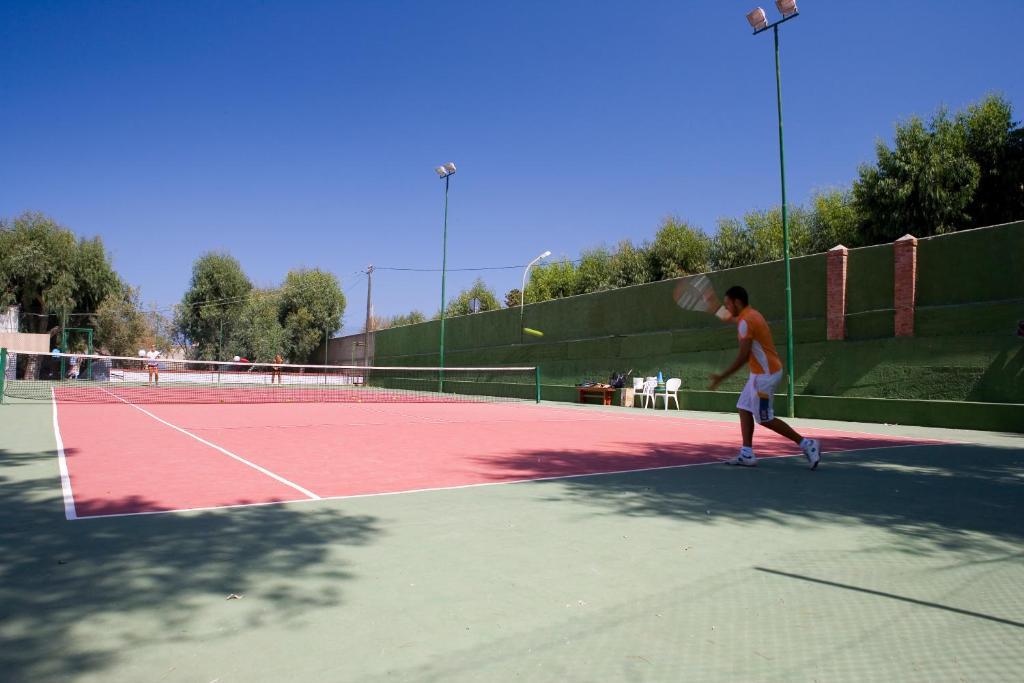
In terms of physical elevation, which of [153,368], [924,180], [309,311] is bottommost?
[153,368]

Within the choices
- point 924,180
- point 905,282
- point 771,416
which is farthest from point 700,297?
point 924,180

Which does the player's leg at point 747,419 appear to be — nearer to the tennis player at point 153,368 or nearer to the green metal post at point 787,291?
the green metal post at point 787,291

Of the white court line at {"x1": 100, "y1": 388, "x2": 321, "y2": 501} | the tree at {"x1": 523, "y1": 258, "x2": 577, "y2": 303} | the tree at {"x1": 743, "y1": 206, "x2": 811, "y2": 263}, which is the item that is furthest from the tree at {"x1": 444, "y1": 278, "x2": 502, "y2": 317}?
the white court line at {"x1": 100, "y1": 388, "x2": 321, "y2": 501}

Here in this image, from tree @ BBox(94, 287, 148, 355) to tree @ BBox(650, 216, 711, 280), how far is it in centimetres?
3122

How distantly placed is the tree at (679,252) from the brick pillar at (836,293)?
19.6 metres

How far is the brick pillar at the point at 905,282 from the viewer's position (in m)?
15.1

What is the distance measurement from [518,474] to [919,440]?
7.61m

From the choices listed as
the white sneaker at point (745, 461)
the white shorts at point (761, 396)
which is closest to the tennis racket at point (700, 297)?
the white shorts at point (761, 396)

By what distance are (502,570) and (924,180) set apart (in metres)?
27.4

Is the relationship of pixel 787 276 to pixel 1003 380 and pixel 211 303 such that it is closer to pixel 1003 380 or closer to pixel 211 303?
pixel 1003 380

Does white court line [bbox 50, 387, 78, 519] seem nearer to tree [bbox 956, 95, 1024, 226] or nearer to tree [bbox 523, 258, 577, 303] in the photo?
tree [bbox 956, 95, 1024, 226]

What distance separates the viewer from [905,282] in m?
15.1

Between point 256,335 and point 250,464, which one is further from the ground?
point 256,335

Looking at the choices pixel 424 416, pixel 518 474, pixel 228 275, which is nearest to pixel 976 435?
pixel 518 474
